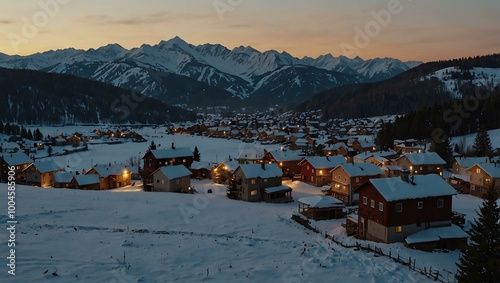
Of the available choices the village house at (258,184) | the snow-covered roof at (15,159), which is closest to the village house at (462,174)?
the village house at (258,184)

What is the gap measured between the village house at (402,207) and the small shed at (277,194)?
17.6m

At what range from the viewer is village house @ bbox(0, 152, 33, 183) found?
69.1 meters

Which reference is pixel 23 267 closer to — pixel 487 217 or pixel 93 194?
pixel 487 217

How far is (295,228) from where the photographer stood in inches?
1419

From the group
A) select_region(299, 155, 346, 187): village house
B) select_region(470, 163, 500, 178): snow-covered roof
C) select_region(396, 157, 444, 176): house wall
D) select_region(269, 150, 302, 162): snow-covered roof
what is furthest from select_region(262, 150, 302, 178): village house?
select_region(470, 163, 500, 178): snow-covered roof

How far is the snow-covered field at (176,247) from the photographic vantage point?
20672mm

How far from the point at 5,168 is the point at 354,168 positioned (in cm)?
6007

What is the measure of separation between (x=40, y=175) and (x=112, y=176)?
12.5 m

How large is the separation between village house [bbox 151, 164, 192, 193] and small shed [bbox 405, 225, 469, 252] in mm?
Answer: 34110

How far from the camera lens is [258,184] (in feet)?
177

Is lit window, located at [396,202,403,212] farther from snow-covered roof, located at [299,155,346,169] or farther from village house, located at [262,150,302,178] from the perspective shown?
village house, located at [262,150,302,178]

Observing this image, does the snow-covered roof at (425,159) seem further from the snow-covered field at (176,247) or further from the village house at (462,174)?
the snow-covered field at (176,247)

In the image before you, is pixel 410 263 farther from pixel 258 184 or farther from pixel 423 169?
pixel 423 169

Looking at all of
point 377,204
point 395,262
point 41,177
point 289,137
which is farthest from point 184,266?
point 289,137
